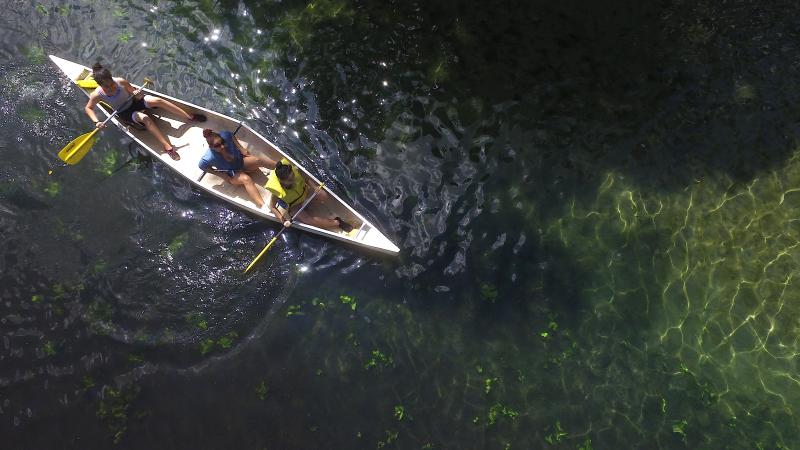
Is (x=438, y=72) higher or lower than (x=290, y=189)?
higher

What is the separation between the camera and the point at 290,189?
11438mm

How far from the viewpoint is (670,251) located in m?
11.3

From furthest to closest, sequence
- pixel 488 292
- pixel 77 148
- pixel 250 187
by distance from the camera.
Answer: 1. pixel 77 148
2. pixel 250 187
3. pixel 488 292

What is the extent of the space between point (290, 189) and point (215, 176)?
2307 millimetres

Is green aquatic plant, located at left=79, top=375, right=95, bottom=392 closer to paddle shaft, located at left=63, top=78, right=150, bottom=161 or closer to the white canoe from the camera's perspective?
the white canoe

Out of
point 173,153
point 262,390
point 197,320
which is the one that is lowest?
point 262,390

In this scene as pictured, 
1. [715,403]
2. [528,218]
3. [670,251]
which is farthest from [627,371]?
[528,218]

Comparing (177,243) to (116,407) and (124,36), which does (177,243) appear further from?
(124,36)

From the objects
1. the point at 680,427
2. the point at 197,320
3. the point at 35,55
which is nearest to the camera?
the point at 680,427

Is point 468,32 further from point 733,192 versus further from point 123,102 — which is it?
point 123,102

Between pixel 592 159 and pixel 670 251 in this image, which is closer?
pixel 670 251

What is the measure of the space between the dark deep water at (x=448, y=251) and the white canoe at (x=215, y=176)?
1.52 feet

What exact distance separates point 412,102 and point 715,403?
27.5 feet

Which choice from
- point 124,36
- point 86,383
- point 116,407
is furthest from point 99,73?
point 116,407
